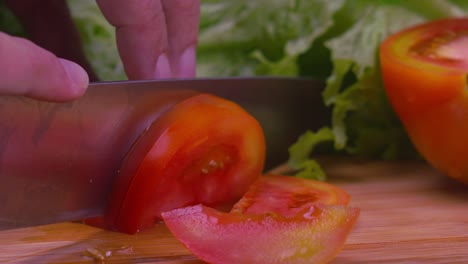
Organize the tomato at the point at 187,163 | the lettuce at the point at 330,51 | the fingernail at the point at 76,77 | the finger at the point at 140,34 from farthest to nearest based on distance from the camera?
the lettuce at the point at 330,51
the finger at the point at 140,34
the tomato at the point at 187,163
the fingernail at the point at 76,77

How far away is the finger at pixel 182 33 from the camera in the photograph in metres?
1.37

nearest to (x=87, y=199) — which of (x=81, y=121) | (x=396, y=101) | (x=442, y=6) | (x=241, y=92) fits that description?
(x=81, y=121)

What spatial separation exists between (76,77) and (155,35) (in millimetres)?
313

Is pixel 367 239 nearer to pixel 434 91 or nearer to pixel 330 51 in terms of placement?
pixel 434 91

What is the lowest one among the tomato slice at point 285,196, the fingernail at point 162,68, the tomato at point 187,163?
the tomato slice at point 285,196

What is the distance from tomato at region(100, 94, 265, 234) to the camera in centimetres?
109

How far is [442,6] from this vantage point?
1736 millimetres

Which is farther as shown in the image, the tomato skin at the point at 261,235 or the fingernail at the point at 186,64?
the fingernail at the point at 186,64

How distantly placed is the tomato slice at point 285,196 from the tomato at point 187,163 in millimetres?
42

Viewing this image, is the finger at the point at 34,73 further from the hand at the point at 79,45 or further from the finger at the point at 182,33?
the finger at the point at 182,33

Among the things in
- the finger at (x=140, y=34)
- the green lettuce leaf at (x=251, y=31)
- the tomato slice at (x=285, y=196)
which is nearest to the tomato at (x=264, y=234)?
the tomato slice at (x=285, y=196)

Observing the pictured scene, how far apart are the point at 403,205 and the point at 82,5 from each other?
1026 mm

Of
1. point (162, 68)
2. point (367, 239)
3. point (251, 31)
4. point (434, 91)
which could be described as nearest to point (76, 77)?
point (162, 68)

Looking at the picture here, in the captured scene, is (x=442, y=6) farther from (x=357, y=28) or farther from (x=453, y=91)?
(x=453, y=91)
